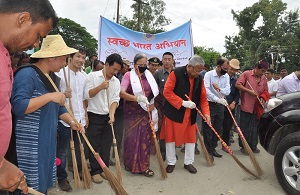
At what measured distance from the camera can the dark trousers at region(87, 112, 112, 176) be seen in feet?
11.7

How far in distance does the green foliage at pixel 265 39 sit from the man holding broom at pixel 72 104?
1216 inches

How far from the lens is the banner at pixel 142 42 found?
649 centimetres

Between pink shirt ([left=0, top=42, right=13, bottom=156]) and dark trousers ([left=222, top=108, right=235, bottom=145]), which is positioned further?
dark trousers ([left=222, top=108, right=235, bottom=145])

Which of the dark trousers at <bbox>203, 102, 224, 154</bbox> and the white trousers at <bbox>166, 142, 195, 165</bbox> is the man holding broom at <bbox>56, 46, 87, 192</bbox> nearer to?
the white trousers at <bbox>166, 142, 195, 165</bbox>

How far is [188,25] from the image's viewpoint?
752cm

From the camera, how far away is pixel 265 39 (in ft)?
111

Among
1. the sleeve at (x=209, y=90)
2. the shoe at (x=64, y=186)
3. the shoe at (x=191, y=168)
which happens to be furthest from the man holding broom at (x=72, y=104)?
the sleeve at (x=209, y=90)

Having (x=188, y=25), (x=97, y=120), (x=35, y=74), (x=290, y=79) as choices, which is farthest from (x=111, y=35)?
(x=35, y=74)

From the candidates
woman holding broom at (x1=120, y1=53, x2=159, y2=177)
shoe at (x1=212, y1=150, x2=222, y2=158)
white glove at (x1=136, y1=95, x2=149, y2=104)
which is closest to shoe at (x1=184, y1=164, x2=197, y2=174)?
woman holding broom at (x1=120, y1=53, x2=159, y2=177)

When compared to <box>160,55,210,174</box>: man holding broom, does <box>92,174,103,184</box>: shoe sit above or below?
below

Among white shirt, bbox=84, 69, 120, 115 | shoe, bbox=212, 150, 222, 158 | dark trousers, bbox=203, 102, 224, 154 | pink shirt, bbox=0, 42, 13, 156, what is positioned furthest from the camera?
shoe, bbox=212, 150, 222, 158

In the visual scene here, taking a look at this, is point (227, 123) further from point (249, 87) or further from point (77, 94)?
point (77, 94)

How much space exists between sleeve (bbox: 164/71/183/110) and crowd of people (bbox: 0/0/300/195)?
0.05ft

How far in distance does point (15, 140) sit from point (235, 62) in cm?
438
